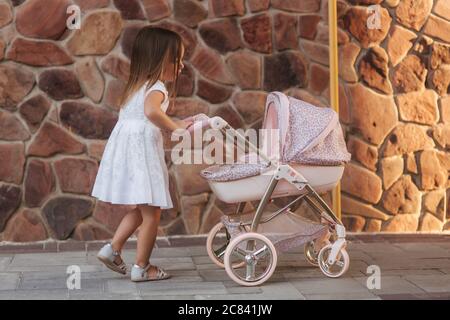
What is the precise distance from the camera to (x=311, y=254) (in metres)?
4.93

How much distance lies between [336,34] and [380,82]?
55 cm

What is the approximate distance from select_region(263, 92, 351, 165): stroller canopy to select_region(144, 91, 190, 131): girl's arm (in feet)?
1.65

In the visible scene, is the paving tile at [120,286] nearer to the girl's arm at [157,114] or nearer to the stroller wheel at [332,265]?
the girl's arm at [157,114]

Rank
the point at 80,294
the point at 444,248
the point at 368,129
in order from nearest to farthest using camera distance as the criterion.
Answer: the point at 80,294, the point at 444,248, the point at 368,129

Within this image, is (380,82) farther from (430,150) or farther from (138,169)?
(138,169)

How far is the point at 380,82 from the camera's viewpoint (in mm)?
5922

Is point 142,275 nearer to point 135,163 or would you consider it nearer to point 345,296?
point 135,163

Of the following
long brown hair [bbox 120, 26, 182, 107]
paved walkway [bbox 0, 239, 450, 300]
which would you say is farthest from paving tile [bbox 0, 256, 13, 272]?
long brown hair [bbox 120, 26, 182, 107]

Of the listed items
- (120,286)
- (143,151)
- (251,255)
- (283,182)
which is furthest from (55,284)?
(283,182)

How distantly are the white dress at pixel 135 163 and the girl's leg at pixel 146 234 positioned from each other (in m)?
0.11

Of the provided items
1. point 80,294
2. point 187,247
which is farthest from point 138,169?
point 187,247

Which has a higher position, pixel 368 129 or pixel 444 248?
pixel 368 129

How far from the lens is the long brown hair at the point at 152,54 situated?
14.9 feet

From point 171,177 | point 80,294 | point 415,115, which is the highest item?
point 415,115
